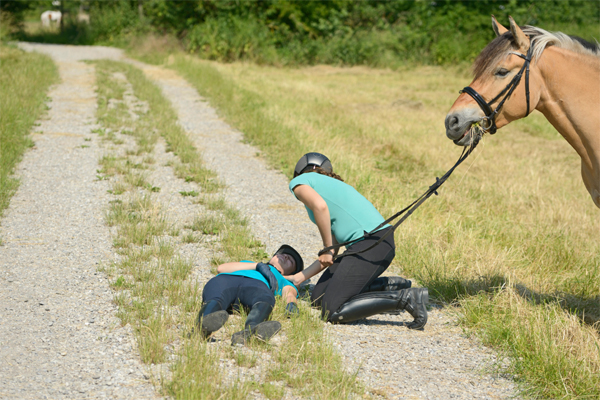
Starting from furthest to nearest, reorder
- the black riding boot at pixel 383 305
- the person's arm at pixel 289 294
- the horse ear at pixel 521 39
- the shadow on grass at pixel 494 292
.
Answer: the shadow on grass at pixel 494 292 → the person's arm at pixel 289 294 → the black riding boot at pixel 383 305 → the horse ear at pixel 521 39

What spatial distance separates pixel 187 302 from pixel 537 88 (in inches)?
116

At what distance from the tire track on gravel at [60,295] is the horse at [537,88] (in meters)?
2.70

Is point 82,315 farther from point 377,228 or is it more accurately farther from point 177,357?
point 377,228

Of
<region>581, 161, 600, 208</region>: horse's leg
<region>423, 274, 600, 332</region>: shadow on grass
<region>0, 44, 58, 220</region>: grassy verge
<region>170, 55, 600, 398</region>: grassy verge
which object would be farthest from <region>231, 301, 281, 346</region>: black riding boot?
<region>0, 44, 58, 220</region>: grassy verge

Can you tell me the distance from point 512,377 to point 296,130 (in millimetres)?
7304

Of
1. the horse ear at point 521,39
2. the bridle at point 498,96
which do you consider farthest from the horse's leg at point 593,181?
the horse ear at point 521,39

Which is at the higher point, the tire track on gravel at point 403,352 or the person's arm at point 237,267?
the person's arm at point 237,267

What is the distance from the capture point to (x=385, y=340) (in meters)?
3.89

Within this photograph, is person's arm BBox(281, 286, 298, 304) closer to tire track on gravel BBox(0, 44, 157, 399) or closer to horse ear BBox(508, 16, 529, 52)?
tire track on gravel BBox(0, 44, 157, 399)

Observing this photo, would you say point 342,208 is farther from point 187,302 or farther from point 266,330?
point 187,302

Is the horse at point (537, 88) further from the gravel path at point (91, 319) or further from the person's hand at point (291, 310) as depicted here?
the person's hand at point (291, 310)

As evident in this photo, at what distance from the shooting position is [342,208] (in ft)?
13.8

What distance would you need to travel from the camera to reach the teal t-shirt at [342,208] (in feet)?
13.7

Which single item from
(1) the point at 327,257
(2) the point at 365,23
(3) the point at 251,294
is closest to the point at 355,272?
(1) the point at 327,257
